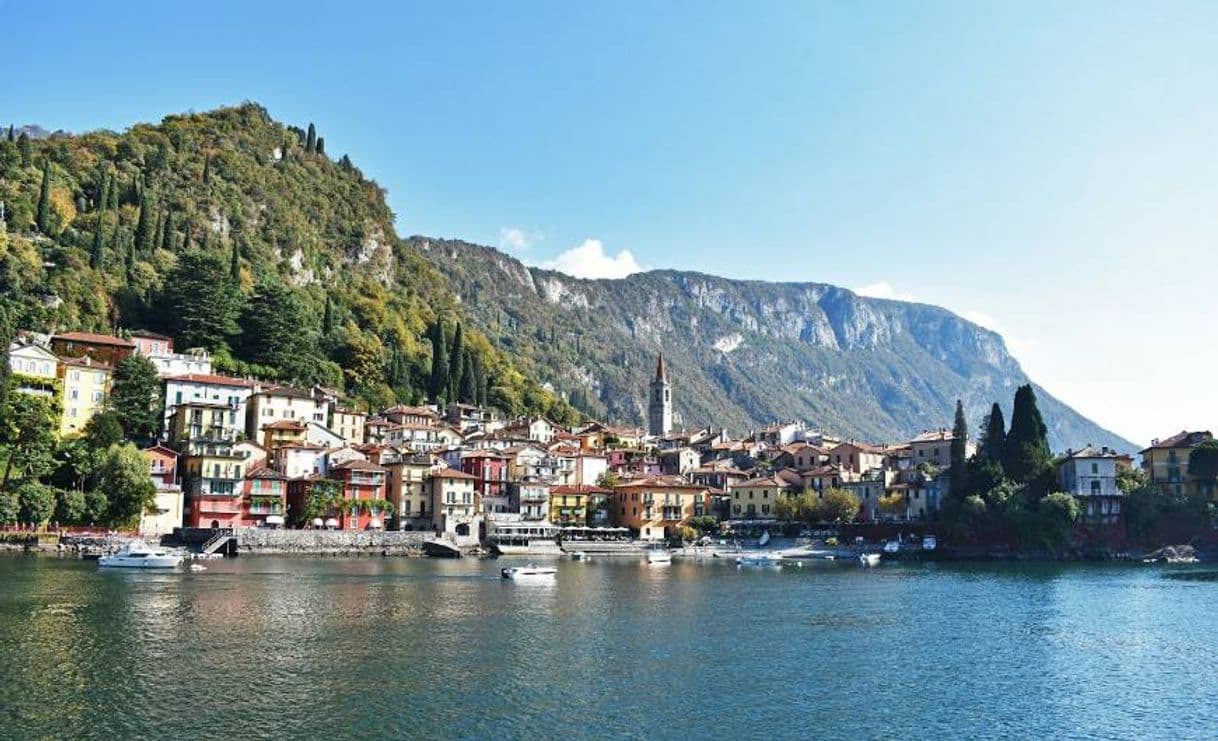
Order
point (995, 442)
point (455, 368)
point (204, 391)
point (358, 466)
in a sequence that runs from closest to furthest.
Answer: point (358, 466), point (204, 391), point (995, 442), point (455, 368)

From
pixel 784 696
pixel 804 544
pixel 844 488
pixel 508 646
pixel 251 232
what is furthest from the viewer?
pixel 251 232

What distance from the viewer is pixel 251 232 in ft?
422

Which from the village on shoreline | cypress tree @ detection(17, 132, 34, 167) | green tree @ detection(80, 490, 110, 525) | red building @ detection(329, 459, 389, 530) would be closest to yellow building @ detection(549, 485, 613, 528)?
the village on shoreline

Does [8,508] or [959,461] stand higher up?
[959,461]

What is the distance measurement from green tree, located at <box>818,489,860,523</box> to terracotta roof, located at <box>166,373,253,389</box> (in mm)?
54834

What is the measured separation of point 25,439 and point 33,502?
499 centimetres

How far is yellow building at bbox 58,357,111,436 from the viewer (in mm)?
79188

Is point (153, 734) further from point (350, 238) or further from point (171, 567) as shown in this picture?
point (350, 238)

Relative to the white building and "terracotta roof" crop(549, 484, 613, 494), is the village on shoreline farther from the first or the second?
"terracotta roof" crop(549, 484, 613, 494)

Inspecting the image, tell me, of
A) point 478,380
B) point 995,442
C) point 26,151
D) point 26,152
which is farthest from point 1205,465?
point 26,151

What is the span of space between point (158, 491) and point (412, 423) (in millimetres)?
31976

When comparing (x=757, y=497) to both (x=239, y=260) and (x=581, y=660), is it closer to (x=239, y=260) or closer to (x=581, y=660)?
(x=239, y=260)

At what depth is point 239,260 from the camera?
387 ft

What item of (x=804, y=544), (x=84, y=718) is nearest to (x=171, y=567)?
(x=84, y=718)
